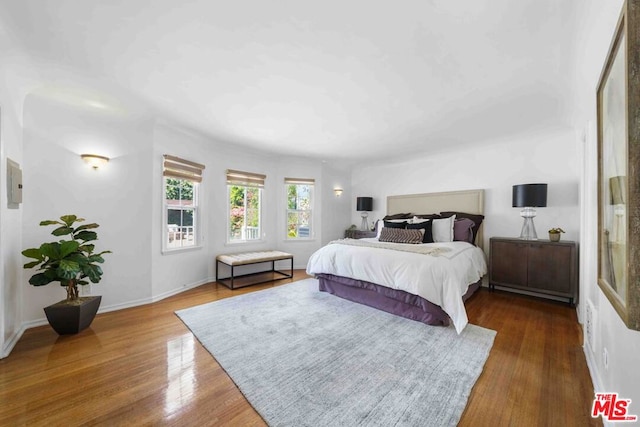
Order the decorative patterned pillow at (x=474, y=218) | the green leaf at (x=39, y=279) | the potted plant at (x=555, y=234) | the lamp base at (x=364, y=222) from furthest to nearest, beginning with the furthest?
1. the lamp base at (x=364, y=222)
2. the decorative patterned pillow at (x=474, y=218)
3. the potted plant at (x=555, y=234)
4. the green leaf at (x=39, y=279)

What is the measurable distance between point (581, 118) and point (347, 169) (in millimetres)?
4139

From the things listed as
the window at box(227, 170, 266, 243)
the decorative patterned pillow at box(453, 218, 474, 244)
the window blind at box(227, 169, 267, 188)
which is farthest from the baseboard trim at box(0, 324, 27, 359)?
the decorative patterned pillow at box(453, 218, 474, 244)

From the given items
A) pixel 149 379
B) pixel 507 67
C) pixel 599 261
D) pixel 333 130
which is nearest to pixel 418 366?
pixel 599 261

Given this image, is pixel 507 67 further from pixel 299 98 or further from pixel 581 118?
pixel 299 98

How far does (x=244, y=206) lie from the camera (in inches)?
190

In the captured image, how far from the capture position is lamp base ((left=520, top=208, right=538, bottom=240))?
3576mm

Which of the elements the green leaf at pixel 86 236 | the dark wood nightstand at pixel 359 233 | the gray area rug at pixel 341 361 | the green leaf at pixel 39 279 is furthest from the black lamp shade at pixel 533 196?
the green leaf at pixel 39 279

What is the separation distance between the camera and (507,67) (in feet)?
6.72

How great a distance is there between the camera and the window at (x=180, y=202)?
358 cm

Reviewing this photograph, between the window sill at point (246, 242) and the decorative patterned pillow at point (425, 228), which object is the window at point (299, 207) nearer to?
the window sill at point (246, 242)

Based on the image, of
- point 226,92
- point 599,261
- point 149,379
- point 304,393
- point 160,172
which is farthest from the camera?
point 160,172

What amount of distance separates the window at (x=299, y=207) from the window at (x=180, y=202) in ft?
6.21

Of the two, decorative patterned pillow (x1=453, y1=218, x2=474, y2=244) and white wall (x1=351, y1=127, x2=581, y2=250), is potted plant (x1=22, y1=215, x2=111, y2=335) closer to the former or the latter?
decorative patterned pillow (x1=453, y1=218, x2=474, y2=244)

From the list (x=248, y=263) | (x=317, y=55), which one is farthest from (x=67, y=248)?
(x=317, y=55)
